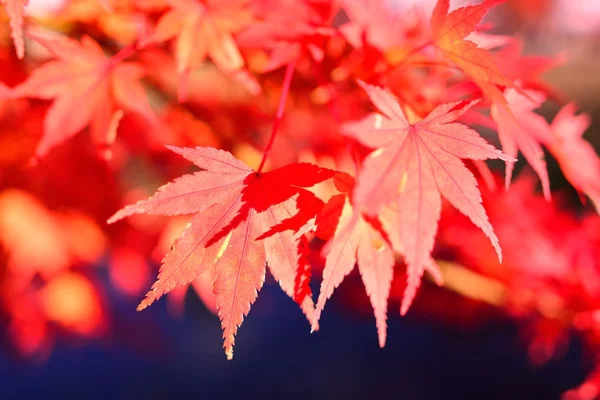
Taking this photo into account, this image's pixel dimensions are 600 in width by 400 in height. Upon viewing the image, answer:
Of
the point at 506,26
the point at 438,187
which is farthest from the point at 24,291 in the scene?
the point at 506,26

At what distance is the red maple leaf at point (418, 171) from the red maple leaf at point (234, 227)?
0.23ft

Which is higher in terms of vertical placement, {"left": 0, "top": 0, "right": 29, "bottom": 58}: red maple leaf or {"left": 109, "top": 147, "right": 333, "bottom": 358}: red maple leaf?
{"left": 0, "top": 0, "right": 29, "bottom": 58}: red maple leaf

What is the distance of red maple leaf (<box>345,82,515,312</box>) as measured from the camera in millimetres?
369

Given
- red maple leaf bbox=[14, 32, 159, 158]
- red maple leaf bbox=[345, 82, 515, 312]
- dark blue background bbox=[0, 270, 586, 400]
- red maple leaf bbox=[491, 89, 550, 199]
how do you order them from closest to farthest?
red maple leaf bbox=[345, 82, 515, 312], red maple leaf bbox=[491, 89, 550, 199], red maple leaf bbox=[14, 32, 159, 158], dark blue background bbox=[0, 270, 586, 400]

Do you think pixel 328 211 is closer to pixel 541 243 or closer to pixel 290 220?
pixel 290 220

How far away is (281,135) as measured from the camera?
137 cm

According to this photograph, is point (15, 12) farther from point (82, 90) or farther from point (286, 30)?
point (286, 30)

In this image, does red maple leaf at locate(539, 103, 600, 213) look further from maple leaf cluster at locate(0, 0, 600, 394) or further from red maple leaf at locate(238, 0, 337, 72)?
red maple leaf at locate(238, 0, 337, 72)

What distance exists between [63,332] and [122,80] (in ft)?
4.61

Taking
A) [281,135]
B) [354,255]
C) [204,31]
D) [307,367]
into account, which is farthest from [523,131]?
[307,367]

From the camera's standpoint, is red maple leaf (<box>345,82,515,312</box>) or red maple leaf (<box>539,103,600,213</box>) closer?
red maple leaf (<box>345,82,515,312</box>)

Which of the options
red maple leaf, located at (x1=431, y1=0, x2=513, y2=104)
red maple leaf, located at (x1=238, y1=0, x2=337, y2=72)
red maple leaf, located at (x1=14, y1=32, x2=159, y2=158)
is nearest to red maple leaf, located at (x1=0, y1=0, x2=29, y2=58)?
red maple leaf, located at (x1=14, y1=32, x2=159, y2=158)

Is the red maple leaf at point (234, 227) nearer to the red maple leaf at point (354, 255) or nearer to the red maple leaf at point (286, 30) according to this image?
the red maple leaf at point (354, 255)

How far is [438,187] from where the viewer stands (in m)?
0.41
